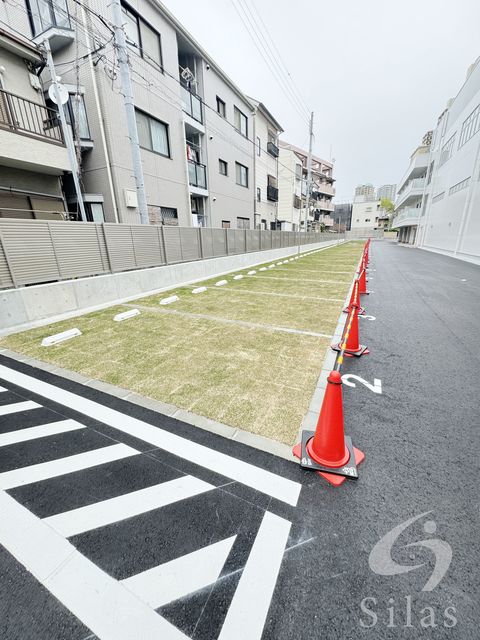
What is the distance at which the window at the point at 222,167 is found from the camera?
655 inches

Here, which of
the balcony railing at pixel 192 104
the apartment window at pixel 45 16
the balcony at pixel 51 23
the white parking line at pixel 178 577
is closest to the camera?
the white parking line at pixel 178 577

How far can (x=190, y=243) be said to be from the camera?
34.0 ft

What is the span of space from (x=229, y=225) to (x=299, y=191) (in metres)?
20.6

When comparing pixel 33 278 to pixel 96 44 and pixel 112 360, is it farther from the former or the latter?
pixel 96 44

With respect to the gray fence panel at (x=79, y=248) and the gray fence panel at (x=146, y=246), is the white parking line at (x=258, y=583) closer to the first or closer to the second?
the gray fence panel at (x=79, y=248)

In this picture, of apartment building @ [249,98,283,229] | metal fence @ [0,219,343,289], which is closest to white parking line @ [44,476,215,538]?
metal fence @ [0,219,343,289]

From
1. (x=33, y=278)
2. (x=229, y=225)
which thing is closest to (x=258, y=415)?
(x=33, y=278)

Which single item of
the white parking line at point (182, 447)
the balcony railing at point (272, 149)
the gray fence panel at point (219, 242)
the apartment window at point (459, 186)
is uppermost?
the balcony railing at point (272, 149)

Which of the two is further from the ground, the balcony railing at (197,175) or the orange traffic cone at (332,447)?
the balcony railing at (197,175)

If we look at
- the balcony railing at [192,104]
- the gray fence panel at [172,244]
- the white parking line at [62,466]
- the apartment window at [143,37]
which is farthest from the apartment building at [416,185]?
the white parking line at [62,466]

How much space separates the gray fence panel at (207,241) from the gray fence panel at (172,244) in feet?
4.74

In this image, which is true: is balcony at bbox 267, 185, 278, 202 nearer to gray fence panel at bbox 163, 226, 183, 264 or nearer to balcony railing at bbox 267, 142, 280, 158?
balcony railing at bbox 267, 142, 280, 158

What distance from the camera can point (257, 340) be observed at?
482cm

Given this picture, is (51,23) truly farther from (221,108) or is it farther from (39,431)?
(39,431)
